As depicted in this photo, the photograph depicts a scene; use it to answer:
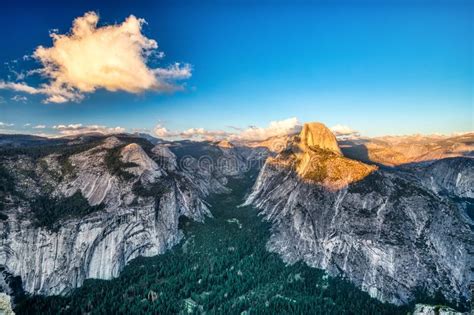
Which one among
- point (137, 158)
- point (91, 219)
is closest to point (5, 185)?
point (91, 219)

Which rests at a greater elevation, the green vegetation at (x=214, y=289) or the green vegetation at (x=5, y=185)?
the green vegetation at (x=5, y=185)

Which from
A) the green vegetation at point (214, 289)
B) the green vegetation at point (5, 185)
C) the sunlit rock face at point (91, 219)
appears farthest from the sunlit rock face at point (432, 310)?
the green vegetation at point (5, 185)

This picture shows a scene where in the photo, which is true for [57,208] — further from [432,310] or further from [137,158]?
[432,310]

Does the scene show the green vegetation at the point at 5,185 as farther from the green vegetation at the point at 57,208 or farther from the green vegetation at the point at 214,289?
the green vegetation at the point at 214,289

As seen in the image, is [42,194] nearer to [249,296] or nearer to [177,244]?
[177,244]

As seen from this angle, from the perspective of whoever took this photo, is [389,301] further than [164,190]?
No

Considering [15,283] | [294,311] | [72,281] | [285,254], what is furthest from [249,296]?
[15,283]

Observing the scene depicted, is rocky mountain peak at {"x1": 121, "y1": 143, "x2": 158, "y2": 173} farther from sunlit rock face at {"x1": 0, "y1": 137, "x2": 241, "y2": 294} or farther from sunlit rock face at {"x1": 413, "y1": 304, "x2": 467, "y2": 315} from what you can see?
sunlit rock face at {"x1": 413, "y1": 304, "x2": 467, "y2": 315}
